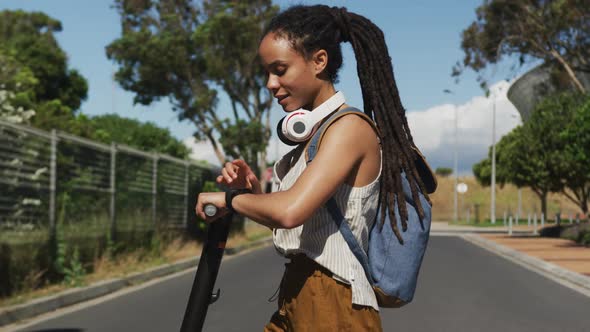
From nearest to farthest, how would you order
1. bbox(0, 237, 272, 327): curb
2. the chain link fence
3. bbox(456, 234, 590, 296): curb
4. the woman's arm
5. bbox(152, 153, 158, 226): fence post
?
the woman's arm → bbox(0, 237, 272, 327): curb → the chain link fence → bbox(456, 234, 590, 296): curb → bbox(152, 153, 158, 226): fence post

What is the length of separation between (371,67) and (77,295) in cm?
934

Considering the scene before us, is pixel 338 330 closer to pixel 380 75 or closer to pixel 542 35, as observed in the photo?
pixel 380 75

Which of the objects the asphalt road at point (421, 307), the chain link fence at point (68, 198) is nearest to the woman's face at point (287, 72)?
the asphalt road at point (421, 307)

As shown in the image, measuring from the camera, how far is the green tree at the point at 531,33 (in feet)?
94.0

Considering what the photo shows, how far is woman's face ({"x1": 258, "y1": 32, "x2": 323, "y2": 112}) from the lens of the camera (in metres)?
2.33

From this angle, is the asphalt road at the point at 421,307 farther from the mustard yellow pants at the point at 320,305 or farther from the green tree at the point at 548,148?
the green tree at the point at 548,148

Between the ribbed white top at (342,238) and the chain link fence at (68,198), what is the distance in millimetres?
8547

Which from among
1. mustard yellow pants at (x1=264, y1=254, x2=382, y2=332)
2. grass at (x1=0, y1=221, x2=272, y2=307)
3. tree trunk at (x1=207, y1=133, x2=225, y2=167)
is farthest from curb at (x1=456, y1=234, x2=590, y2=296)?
tree trunk at (x1=207, y1=133, x2=225, y2=167)

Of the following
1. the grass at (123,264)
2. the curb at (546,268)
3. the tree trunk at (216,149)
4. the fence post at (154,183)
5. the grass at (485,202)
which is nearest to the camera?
the grass at (123,264)

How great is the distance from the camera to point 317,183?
83.4 inches

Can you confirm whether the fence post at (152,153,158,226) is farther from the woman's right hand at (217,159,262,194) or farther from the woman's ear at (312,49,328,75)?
the woman's ear at (312,49,328,75)

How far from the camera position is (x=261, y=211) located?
215cm

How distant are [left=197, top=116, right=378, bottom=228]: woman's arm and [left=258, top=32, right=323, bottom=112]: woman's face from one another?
176mm

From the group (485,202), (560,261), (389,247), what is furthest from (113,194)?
(485,202)
